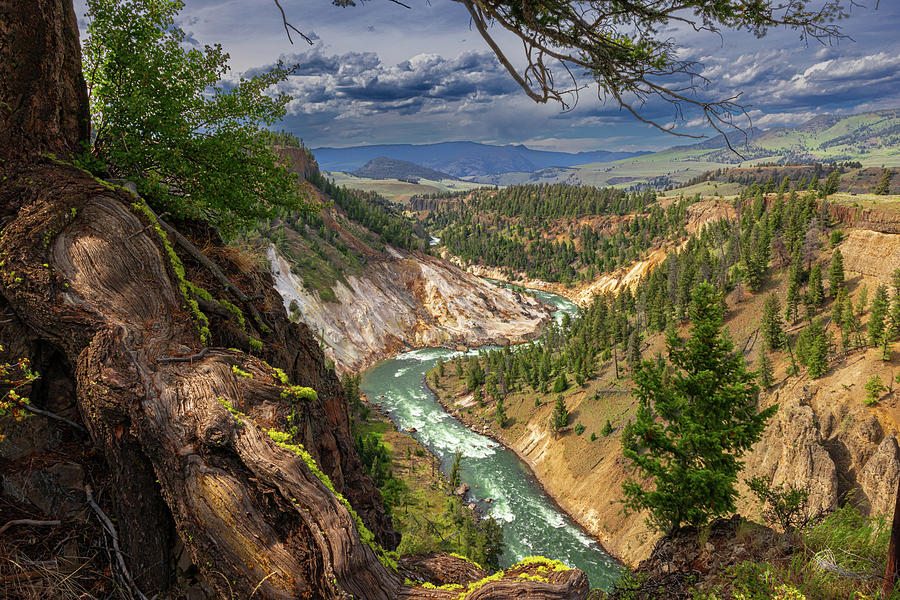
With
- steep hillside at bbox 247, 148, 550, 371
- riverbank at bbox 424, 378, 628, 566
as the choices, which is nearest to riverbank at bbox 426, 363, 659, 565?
riverbank at bbox 424, 378, 628, 566

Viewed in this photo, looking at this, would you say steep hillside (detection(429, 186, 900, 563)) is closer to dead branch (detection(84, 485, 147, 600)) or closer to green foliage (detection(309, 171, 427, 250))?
dead branch (detection(84, 485, 147, 600))

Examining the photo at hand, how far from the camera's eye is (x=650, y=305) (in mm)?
75812

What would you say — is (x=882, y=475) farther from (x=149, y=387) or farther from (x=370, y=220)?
(x=370, y=220)

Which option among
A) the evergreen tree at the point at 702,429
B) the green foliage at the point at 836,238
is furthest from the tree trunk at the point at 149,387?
the green foliage at the point at 836,238

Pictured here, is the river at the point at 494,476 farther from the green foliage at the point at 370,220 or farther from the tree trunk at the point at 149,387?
the green foliage at the point at 370,220

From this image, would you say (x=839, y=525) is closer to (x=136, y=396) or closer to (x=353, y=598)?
(x=353, y=598)

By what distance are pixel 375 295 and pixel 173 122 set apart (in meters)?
85.4

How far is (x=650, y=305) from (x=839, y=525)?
74.0 metres

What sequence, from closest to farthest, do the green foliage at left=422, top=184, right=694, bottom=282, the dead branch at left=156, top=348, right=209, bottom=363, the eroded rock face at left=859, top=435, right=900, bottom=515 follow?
the dead branch at left=156, top=348, right=209, bottom=363
the eroded rock face at left=859, top=435, right=900, bottom=515
the green foliage at left=422, top=184, right=694, bottom=282

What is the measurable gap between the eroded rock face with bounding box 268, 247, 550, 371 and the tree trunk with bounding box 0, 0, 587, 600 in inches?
2652

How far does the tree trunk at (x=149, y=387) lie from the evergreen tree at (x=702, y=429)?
9.04 meters

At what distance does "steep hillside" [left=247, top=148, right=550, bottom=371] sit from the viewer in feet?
258

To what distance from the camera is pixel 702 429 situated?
12766 mm

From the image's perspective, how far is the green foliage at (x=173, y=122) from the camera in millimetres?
7676
